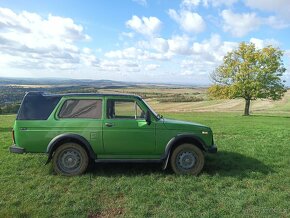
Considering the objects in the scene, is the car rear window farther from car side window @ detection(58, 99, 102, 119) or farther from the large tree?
the large tree

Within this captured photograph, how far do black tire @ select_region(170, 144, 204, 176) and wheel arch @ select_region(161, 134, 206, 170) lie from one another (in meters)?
0.10

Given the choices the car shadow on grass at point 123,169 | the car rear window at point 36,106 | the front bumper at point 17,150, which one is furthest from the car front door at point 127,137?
the front bumper at point 17,150

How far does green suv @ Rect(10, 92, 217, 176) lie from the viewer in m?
7.56

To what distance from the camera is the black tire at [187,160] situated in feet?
25.6

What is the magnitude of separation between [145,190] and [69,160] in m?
2.07

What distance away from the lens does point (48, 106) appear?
7.72 meters

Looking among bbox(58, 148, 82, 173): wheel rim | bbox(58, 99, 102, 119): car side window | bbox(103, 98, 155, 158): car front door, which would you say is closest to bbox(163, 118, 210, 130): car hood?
bbox(103, 98, 155, 158): car front door

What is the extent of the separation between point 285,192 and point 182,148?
2.34m

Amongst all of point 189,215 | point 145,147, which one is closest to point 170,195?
point 189,215

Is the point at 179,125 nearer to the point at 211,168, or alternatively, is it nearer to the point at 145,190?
the point at 211,168

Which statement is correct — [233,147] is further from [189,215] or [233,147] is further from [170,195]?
[189,215]

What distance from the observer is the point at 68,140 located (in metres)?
7.67

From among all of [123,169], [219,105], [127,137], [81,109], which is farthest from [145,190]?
[219,105]

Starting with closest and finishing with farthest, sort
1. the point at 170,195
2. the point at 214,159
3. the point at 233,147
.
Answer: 1. the point at 170,195
2. the point at 214,159
3. the point at 233,147
